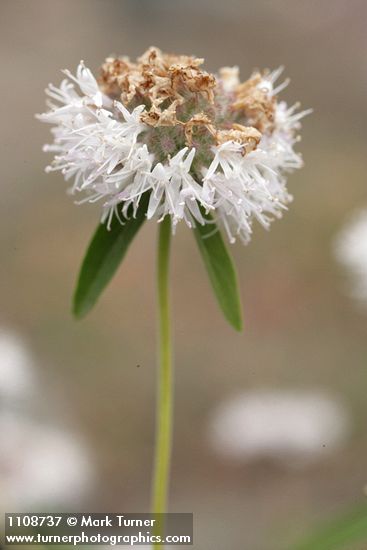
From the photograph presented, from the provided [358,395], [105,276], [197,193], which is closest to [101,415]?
[358,395]

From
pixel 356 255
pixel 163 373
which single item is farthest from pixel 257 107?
pixel 356 255

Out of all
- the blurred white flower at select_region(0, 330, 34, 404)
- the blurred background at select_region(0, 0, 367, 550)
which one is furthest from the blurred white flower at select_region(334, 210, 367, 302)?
the blurred white flower at select_region(0, 330, 34, 404)

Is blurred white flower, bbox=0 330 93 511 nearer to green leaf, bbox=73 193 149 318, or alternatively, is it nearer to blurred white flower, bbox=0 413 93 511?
blurred white flower, bbox=0 413 93 511

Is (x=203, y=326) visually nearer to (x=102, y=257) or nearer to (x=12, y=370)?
(x=12, y=370)

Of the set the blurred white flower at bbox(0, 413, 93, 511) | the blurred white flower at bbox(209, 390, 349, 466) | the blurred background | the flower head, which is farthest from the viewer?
the blurred white flower at bbox(209, 390, 349, 466)

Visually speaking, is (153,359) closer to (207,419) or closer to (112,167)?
(207,419)

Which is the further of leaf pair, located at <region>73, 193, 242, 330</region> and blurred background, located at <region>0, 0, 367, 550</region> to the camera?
blurred background, located at <region>0, 0, 367, 550</region>

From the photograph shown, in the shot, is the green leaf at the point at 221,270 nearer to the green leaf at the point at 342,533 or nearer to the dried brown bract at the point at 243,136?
the dried brown bract at the point at 243,136

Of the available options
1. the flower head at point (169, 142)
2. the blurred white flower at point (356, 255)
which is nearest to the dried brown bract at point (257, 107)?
the flower head at point (169, 142)
